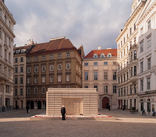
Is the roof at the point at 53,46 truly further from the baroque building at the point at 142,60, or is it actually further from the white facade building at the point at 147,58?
the white facade building at the point at 147,58

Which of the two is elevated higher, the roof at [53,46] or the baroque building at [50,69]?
the roof at [53,46]

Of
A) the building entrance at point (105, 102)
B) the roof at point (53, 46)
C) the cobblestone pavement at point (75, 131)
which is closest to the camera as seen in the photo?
the cobblestone pavement at point (75, 131)

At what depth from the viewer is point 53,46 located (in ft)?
207

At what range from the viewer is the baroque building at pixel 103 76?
62500mm

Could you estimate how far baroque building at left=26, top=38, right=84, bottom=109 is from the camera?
57.6m

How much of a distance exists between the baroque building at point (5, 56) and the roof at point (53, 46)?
45.9 feet

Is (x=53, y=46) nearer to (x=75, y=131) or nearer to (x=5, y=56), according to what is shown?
(x=5, y=56)

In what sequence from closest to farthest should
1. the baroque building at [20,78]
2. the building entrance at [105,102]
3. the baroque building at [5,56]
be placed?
the baroque building at [5,56] < the building entrance at [105,102] < the baroque building at [20,78]

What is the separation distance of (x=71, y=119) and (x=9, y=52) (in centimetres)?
3142

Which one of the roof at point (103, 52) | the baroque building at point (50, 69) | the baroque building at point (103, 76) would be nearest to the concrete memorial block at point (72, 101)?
the baroque building at point (50, 69)

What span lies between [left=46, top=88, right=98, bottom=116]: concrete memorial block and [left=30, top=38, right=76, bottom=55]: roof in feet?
113

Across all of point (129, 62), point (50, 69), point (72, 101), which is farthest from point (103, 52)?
point (72, 101)

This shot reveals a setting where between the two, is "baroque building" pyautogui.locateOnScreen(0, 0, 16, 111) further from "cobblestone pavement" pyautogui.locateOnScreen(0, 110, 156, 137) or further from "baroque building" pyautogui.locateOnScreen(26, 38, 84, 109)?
"cobblestone pavement" pyautogui.locateOnScreen(0, 110, 156, 137)

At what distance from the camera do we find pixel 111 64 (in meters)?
64.2
